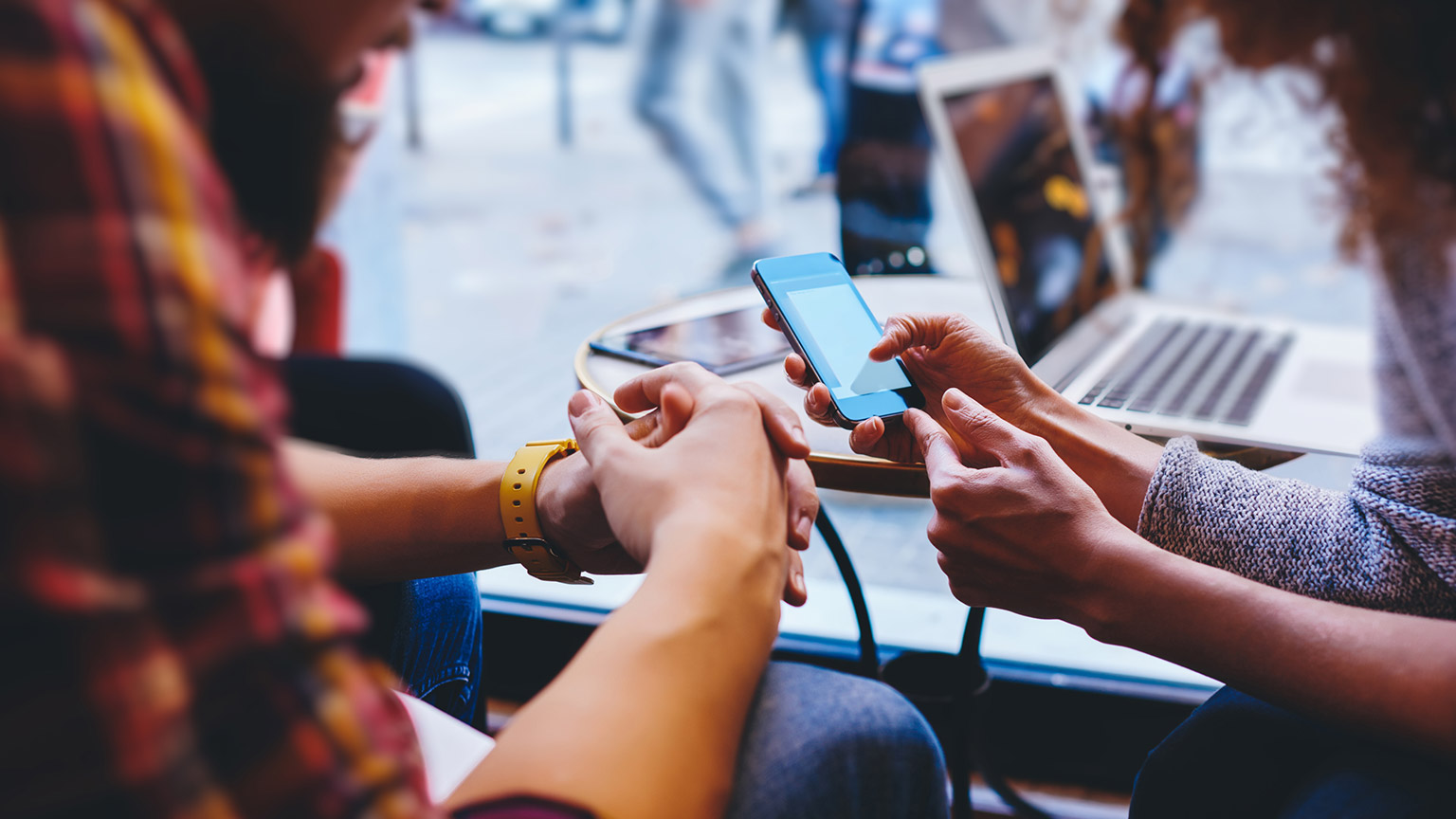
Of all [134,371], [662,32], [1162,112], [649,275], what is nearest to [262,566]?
[134,371]

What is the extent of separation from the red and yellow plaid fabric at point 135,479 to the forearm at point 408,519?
43cm

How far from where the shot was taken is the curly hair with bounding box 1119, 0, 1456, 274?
1.67ft

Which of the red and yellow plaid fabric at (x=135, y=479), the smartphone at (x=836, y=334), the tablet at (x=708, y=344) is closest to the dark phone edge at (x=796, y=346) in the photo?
the smartphone at (x=836, y=334)

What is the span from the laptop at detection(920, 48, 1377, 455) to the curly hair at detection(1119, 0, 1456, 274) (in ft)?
1.10

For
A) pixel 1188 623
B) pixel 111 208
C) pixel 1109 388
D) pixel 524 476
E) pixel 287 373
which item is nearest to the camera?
pixel 111 208

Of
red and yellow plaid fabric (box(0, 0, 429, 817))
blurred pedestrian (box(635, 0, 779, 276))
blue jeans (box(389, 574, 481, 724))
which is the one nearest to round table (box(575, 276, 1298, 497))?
blue jeans (box(389, 574, 481, 724))

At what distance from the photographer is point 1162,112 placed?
825 millimetres

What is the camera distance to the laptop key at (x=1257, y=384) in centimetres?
93

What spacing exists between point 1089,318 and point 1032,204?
16cm

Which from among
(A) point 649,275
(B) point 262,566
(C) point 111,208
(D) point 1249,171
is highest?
(C) point 111,208

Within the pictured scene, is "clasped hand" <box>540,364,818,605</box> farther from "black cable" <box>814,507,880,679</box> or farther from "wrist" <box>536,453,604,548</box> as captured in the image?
"black cable" <box>814,507,880,679</box>

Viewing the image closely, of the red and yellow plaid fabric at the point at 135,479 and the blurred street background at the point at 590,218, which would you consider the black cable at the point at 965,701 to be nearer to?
the blurred street background at the point at 590,218

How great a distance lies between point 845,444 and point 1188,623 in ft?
0.99

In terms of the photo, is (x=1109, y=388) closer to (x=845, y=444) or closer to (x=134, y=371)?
(x=845, y=444)
